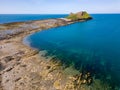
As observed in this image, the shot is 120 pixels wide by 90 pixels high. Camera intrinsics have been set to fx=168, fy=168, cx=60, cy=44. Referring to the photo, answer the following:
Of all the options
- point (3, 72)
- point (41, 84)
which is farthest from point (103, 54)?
point (3, 72)

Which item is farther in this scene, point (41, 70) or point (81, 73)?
point (41, 70)

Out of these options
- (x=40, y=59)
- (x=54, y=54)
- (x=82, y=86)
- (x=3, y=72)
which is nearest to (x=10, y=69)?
(x=3, y=72)

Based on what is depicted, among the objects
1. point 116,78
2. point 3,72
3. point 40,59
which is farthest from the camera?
point 40,59

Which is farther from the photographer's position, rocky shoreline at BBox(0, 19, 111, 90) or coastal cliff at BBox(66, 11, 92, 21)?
coastal cliff at BBox(66, 11, 92, 21)

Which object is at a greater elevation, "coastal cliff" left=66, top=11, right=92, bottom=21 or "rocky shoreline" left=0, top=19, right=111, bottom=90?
"rocky shoreline" left=0, top=19, right=111, bottom=90

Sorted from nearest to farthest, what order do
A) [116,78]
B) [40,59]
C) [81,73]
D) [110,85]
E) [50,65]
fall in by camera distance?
1. [110,85]
2. [116,78]
3. [81,73]
4. [50,65]
5. [40,59]

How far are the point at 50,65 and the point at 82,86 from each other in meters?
8.87

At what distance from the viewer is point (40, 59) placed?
110 feet

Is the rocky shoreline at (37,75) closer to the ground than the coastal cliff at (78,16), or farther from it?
farther from it

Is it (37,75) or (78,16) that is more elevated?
(37,75)

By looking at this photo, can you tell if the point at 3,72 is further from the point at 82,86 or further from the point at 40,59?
the point at 82,86

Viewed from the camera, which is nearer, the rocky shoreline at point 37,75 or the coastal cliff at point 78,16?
the rocky shoreline at point 37,75

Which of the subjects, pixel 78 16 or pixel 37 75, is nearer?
pixel 37 75

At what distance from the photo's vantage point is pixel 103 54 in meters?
36.3
